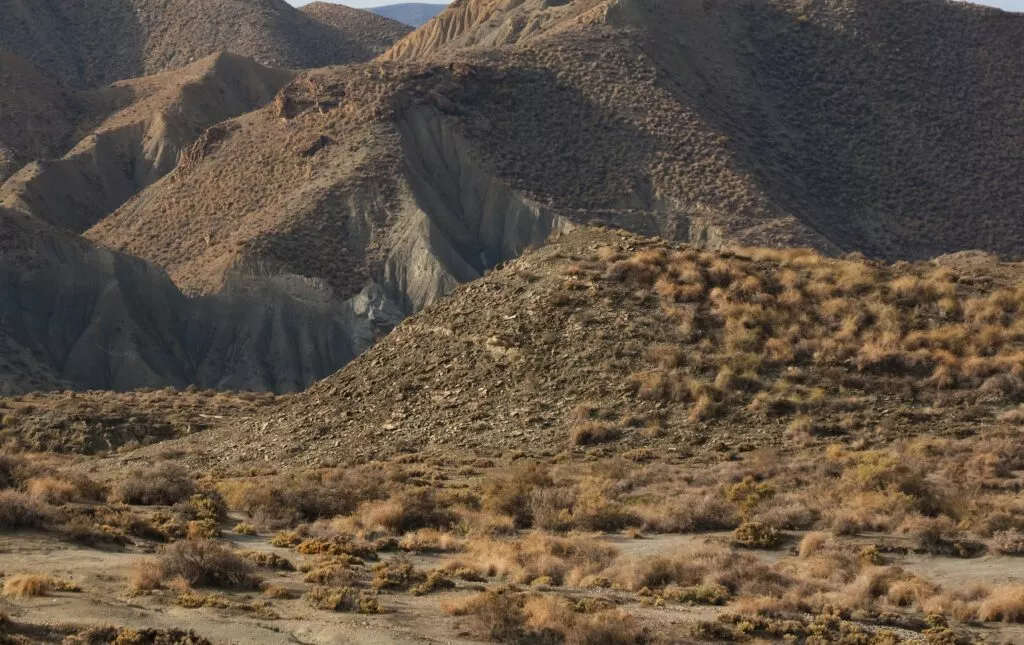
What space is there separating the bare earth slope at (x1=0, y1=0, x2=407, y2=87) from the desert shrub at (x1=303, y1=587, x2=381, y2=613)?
517 ft

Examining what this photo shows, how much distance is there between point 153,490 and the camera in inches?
1166

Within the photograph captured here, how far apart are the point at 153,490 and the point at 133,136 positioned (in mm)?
107138

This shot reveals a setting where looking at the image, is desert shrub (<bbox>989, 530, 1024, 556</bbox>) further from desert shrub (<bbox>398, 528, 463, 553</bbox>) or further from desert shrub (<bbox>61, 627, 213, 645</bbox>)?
desert shrub (<bbox>61, 627, 213, 645</bbox>)

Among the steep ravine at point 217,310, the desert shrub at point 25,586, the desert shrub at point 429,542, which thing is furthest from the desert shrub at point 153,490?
the steep ravine at point 217,310

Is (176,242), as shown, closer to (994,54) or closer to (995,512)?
(994,54)

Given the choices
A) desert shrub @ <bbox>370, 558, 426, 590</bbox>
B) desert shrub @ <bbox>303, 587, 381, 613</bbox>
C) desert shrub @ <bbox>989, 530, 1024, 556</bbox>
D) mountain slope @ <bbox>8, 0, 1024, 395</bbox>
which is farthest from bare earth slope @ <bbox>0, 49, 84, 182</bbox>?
desert shrub @ <bbox>989, 530, 1024, 556</bbox>

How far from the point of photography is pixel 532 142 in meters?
100

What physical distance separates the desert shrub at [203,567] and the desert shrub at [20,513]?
3.66 meters

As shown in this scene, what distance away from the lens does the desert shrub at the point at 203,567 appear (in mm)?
20000

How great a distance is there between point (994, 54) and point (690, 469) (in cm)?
9313

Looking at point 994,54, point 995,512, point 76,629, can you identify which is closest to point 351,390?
point 995,512

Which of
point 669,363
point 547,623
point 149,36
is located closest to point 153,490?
point 669,363

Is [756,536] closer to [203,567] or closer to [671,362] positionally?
[203,567]

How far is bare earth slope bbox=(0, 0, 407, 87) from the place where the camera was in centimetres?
17525
